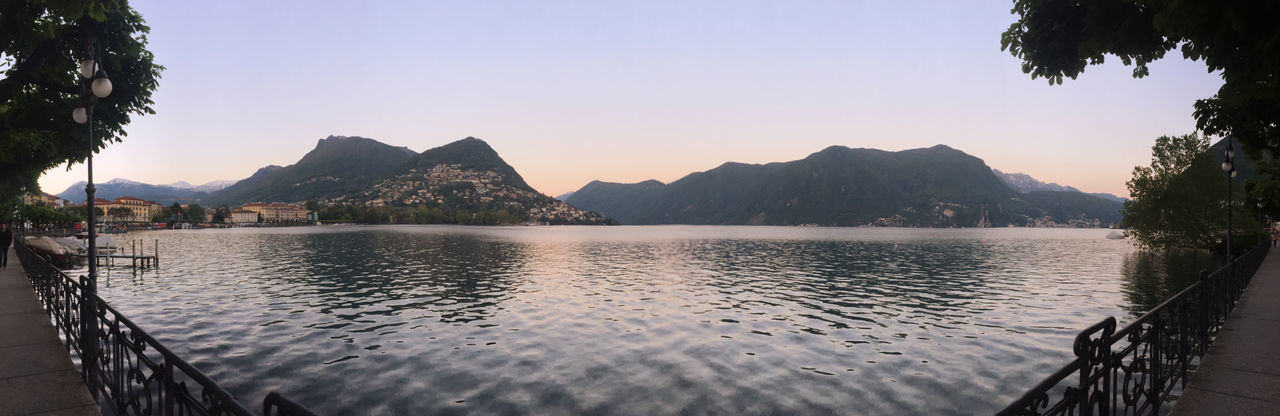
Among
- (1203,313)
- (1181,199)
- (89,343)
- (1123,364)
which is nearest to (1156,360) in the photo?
(1123,364)

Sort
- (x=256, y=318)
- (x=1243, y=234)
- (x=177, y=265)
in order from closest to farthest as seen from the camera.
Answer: (x=256, y=318)
(x=177, y=265)
(x=1243, y=234)

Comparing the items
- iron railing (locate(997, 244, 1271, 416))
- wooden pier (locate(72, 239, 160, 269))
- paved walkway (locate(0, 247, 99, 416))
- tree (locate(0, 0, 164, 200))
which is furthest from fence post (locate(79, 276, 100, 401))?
wooden pier (locate(72, 239, 160, 269))

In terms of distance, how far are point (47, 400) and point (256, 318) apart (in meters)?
12.4

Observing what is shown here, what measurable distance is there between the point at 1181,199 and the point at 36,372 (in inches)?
2807

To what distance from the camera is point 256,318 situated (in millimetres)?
18188

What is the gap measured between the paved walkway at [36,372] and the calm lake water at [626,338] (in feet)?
8.59

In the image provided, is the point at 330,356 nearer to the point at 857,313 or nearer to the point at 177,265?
the point at 857,313

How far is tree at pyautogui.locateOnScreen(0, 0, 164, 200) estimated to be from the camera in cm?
1438

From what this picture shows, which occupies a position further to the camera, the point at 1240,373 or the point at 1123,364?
the point at 1240,373

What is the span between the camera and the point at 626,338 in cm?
1561

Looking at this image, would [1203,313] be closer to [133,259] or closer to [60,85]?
[60,85]

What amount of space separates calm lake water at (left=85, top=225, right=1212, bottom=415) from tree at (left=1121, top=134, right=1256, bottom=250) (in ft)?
85.9

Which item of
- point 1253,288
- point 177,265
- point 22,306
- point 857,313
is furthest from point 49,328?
point 177,265

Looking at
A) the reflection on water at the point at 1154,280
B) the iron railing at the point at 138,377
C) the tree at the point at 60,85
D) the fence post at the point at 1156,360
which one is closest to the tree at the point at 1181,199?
the reflection on water at the point at 1154,280
